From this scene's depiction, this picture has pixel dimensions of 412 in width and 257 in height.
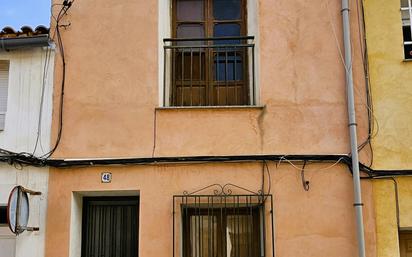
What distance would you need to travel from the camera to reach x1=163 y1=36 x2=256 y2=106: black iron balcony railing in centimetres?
898

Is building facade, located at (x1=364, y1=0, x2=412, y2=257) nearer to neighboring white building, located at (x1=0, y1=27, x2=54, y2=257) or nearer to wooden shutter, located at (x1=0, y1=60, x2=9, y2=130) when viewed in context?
neighboring white building, located at (x1=0, y1=27, x2=54, y2=257)

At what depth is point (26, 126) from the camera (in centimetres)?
866

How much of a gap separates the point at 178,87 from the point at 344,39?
2570 mm

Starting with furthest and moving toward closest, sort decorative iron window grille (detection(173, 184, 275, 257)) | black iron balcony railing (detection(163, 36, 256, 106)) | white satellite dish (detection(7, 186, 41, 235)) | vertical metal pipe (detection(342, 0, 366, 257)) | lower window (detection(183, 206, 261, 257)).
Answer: black iron balcony railing (detection(163, 36, 256, 106)) → lower window (detection(183, 206, 261, 257)) → decorative iron window grille (detection(173, 184, 275, 257)) → vertical metal pipe (detection(342, 0, 366, 257)) → white satellite dish (detection(7, 186, 41, 235))

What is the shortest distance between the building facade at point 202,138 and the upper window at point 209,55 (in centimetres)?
2

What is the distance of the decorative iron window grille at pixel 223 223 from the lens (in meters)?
8.23

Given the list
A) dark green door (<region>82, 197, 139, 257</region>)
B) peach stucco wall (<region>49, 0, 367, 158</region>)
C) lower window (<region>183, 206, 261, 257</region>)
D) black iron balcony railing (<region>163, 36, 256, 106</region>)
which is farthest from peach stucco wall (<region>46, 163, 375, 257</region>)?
black iron balcony railing (<region>163, 36, 256, 106</region>)

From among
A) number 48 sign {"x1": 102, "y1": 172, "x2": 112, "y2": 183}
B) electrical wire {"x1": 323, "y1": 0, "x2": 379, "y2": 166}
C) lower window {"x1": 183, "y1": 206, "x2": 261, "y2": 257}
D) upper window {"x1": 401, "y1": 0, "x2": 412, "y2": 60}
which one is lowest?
lower window {"x1": 183, "y1": 206, "x2": 261, "y2": 257}

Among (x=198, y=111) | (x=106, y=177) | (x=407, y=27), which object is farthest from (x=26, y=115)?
(x=407, y=27)

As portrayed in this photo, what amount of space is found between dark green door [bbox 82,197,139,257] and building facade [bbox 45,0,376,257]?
15mm

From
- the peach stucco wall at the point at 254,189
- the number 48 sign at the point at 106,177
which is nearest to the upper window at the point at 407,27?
the peach stucco wall at the point at 254,189

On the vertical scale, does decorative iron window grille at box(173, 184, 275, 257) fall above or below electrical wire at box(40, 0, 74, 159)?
below

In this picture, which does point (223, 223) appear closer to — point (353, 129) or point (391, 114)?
point (353, 129)

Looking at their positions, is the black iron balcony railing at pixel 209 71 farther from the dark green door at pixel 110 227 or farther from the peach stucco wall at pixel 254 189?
the dark green door at pixel 110 227
